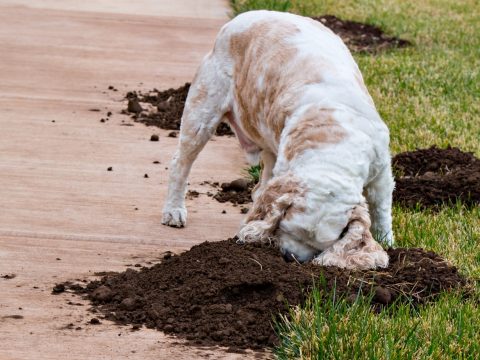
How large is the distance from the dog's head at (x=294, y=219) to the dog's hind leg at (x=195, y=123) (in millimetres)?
1655

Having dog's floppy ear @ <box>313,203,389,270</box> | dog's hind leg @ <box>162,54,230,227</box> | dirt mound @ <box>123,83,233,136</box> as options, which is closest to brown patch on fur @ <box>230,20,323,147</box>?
dog's hind leg @ <box>162,54,230,227</box>

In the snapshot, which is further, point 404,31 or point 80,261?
point 404,31

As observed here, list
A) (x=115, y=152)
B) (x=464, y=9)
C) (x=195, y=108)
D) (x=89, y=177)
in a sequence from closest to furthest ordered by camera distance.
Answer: (x=195, y=108), (x=89, y=177), (x=115, y=152), (x=464, y=9)

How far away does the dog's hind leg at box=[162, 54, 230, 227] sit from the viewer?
6996 millimetres

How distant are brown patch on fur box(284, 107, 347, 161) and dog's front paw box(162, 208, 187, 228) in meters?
1.59

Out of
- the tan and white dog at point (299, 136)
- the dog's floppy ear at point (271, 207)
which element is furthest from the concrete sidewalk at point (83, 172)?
the dog's floppy ear at point (271, 207)

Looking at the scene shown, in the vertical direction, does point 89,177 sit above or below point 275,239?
below

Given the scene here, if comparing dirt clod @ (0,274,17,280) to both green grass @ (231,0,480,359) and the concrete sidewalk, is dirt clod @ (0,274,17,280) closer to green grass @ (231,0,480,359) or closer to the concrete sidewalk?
the concrete sidewalk

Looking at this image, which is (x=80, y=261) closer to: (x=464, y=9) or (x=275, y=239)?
(x=275, y=239)

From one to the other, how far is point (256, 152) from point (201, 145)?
0.38 metres

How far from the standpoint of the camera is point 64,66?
11.6 m

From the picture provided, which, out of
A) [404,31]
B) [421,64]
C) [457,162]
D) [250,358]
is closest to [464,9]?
[404,31]

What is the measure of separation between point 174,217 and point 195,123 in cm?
65

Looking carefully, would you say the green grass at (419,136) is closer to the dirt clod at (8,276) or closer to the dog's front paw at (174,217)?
the dog's front paw at (174,217)
